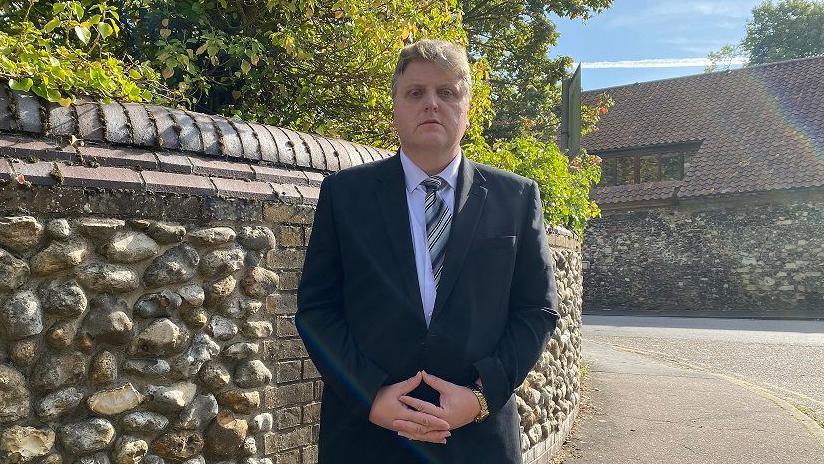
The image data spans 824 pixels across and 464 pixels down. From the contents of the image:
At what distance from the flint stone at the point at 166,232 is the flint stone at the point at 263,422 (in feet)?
2.66

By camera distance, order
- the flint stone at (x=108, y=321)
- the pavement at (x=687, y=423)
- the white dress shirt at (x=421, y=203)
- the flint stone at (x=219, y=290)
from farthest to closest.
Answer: the pavement at (x=687, y=423)
the flint stone at (x=219, y=290)
the flint stone at (x=108, y=321)
the white dress shirt at (x=421, y=203)

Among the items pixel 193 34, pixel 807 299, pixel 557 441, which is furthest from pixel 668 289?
pixel 193 34

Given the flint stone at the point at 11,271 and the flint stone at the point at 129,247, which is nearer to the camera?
the flint stone at the point at 11,271

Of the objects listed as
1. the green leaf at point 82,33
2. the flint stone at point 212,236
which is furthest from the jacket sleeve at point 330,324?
the green leaf at point 82,33

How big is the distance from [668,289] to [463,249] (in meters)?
20.4

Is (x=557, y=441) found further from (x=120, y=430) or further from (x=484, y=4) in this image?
(x=484, y=4)

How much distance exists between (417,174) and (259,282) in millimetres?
999

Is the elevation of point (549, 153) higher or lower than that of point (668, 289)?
higher

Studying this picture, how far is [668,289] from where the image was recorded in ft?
68.4

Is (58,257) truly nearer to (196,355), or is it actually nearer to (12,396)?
(12,396)

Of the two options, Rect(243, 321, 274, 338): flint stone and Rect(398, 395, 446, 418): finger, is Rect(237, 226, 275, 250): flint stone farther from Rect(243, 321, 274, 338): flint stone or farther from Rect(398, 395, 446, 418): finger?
Rect(398, 395, 446, 418): finger

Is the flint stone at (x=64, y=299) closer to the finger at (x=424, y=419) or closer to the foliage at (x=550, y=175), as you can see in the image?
the finger at (x=424, y=419)

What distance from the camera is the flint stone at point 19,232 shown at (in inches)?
83.1

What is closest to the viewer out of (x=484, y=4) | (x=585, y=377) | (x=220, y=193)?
(x=220, y=193)
